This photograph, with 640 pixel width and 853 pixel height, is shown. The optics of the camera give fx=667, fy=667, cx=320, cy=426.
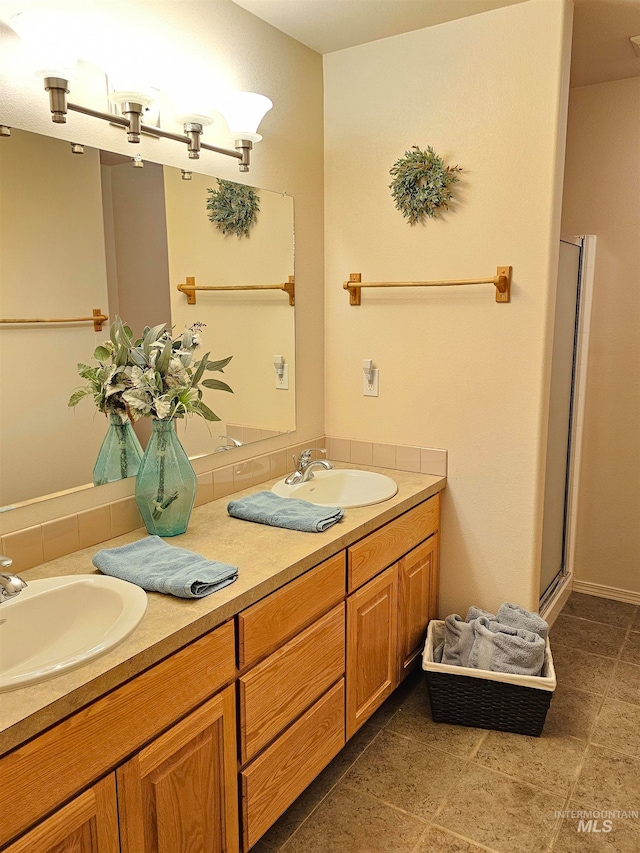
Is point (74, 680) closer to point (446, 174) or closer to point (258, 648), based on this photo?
point (258, 648)

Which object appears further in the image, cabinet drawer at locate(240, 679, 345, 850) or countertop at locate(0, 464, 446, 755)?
cabinet drawer at locate(240, 679, 345, 850)

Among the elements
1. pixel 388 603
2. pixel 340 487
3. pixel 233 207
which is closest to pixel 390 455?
pixel 340 487

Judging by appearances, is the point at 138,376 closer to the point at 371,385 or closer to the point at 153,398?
the point at 153,398

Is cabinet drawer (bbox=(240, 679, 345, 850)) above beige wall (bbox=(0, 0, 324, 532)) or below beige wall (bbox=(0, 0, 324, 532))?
below

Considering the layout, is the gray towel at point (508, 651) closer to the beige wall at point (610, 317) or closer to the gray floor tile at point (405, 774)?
the gray floor tile at point (405, 774)

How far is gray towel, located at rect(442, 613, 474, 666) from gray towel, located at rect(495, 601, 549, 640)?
0.48 ft

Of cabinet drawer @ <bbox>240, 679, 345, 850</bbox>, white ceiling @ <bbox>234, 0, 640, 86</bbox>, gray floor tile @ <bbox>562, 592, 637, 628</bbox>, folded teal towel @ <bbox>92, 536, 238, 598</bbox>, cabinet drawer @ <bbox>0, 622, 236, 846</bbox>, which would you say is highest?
white ceiling @ <bbox>234, 0, 640, 86</bbox>

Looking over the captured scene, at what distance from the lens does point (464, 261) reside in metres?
2.45

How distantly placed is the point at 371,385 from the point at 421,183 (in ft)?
2.61

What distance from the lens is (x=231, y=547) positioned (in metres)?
1.84

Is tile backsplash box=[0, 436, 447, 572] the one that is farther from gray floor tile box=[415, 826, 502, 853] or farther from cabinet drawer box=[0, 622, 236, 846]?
gray floor tile box=[415, 826, 502, 853]

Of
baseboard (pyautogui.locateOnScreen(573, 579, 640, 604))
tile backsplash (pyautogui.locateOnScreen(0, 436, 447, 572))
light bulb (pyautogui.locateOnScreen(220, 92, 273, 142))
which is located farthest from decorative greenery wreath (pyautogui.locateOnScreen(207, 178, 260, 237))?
baseboard (pyautogui.locateOnScreen(573, 579, 640, 604))

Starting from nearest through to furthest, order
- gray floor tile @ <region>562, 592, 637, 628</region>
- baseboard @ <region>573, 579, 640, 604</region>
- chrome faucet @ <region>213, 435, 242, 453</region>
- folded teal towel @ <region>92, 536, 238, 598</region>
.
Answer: folded teal towel @ <region>92, 536, 238, 598</region> < chrome faucet @ <region>213, 435, 242, 453</region> < gray floor tile @ <region>562, 592, 637, 628</region> < baseboard @ <region>573, 579, 640, 604</region>

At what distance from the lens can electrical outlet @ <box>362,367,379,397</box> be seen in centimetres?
271
